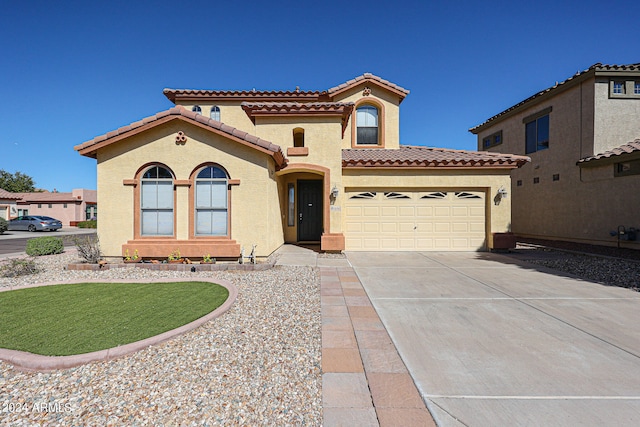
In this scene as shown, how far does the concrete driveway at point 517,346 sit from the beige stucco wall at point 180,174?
4.05 m

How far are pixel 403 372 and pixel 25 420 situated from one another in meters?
3.54

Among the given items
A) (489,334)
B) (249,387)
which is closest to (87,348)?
(249,387)

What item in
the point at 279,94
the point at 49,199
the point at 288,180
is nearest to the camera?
the point at 288,180

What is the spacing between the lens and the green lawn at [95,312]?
145 inches

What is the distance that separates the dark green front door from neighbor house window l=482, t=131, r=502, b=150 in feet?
43.1

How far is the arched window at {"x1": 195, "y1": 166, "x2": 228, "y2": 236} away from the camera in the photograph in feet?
28.0

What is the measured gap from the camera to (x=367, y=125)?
14.1 metres

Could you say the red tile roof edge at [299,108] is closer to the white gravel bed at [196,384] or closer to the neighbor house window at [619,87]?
the white gravel bed at [196,384]

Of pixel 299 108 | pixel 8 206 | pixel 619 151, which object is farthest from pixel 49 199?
pixel 619 151

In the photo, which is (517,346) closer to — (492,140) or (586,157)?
(586,157)

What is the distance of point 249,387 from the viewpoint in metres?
2.83

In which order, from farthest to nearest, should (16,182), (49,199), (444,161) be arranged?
(16,182) → (49,199) → (444,161)

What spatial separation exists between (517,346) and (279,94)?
14.3 meters

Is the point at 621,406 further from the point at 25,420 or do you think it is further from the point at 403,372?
the point at 25,420
